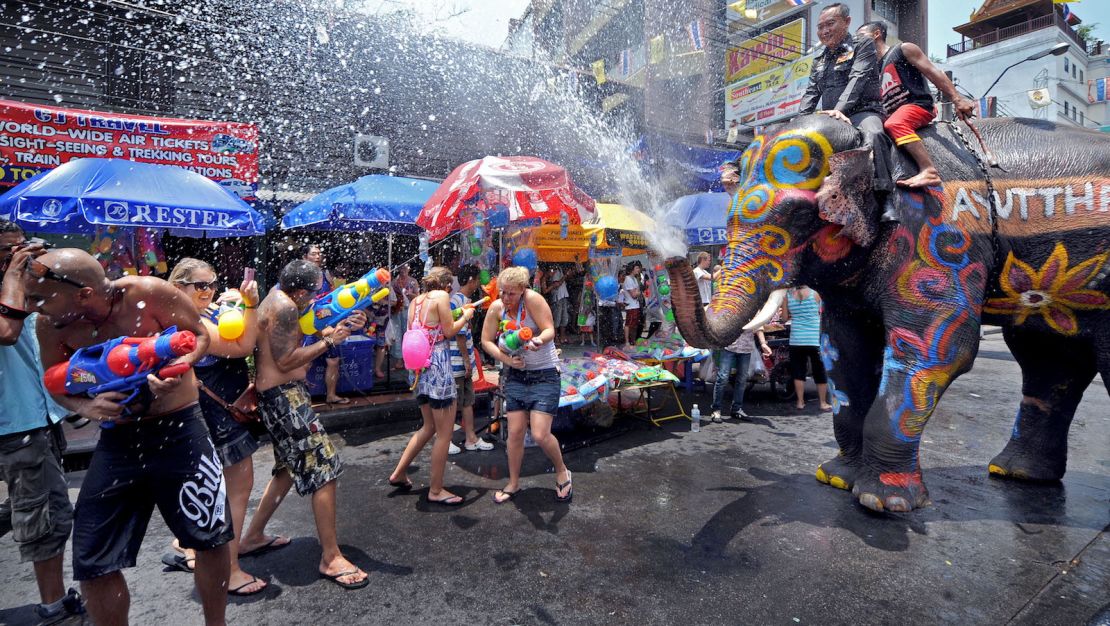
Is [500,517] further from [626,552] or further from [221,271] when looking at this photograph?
[221,271]

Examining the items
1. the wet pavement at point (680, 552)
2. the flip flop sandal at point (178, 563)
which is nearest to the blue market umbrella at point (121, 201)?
the wet pavement at point (680, 552)

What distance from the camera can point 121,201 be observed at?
5898mm

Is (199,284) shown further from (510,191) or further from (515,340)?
(510,191)

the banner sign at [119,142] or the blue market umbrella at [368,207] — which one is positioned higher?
the banner sign at [119,142]

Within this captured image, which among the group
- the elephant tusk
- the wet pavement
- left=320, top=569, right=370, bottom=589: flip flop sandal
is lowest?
the wet pavement

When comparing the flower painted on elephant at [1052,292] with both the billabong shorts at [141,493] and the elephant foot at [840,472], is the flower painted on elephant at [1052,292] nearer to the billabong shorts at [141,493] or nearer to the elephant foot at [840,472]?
the elephant foot at [840,472]

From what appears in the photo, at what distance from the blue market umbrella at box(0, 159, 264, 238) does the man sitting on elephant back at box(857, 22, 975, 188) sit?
21.9 feet

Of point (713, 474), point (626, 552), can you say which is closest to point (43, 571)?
point (626, 552)

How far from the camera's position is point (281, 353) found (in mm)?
3248

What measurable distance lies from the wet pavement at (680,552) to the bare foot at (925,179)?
2335 millimetres

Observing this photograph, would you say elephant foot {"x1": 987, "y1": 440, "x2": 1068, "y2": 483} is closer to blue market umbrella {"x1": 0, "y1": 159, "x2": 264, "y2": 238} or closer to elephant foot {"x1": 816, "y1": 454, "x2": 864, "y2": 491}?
elephant foot {"x1": 816, "y1": 454, "x2": 864, "y2": 491}

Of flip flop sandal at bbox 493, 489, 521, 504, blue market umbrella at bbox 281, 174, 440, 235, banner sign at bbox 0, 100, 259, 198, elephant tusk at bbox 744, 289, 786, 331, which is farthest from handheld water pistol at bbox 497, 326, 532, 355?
banner sign at bbox 0, 100, 259, 198

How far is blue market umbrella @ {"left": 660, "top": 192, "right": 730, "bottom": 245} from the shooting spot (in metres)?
9.68

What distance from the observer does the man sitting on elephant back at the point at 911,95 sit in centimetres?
398
